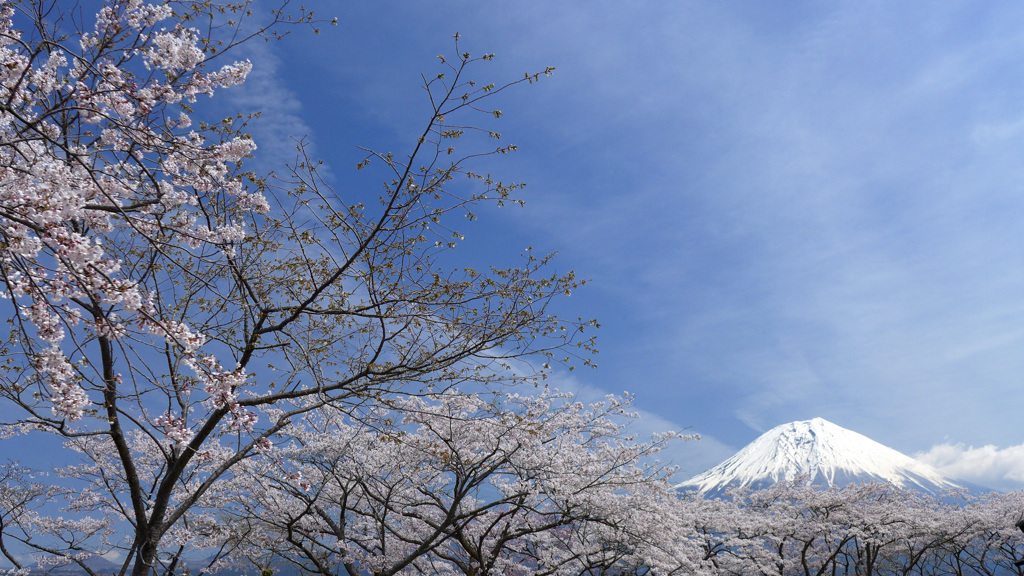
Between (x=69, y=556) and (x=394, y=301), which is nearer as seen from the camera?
(x=394, y=301)

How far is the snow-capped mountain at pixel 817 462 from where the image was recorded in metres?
103

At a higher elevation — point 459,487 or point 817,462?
point 817,462

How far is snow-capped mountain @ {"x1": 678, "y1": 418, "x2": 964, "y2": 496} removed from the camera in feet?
338

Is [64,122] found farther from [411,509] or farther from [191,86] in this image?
[411,509]

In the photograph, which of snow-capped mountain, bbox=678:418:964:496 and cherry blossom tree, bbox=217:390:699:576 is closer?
cherry blossom tree, bbox=217:390:699:576

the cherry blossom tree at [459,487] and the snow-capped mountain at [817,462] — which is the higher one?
the snow-capped mountain at [817,462]

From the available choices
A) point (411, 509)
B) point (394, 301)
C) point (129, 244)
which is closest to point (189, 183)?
point (394, 301)

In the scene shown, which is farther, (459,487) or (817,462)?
(817,462)

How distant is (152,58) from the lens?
14.6 ft

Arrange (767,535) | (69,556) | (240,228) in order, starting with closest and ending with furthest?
(240,228), (69,556), (767,535)

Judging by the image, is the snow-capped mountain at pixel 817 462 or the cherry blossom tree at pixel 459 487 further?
the snow-capped mountain at pixel 817 462

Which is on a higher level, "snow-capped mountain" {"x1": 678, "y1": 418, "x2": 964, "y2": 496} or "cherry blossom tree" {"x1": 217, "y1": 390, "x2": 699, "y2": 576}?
"snow-capped mountain" {"x1": 678, "y1": 418, "x2": 964, "y2": 496}

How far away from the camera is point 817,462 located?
120750mm

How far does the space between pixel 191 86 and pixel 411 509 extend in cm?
1152
